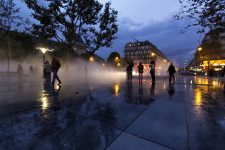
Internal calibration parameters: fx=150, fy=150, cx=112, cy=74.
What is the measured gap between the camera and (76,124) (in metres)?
3.58

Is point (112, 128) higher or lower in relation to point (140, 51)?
lower

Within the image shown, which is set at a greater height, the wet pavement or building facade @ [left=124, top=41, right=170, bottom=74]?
building facade @ [left=124, top=41, right=170, bottom=74]

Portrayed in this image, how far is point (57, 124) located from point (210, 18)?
1025cm

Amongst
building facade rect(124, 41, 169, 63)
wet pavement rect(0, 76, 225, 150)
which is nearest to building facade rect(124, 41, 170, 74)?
building facade rect(124, 41, 169, 63)

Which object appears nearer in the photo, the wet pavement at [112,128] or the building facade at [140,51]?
the wet pavement at [112,128]

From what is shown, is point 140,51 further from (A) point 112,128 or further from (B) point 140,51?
(A) point 112,128

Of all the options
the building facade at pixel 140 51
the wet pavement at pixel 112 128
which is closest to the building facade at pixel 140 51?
the building facade at pixel 140 51

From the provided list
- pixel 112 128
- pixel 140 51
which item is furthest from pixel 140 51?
pixel 112 128

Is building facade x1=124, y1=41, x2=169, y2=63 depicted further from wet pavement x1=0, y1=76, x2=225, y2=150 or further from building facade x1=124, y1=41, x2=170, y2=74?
wet pavement x1=0, y1=76, x2=225, y2=150

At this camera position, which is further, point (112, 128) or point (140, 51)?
point (140, 51)

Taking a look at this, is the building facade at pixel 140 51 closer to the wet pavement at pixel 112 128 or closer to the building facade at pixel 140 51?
the building facade at pixel 140 51

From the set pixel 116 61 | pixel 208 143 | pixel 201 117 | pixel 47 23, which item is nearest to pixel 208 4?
pixel 201 117

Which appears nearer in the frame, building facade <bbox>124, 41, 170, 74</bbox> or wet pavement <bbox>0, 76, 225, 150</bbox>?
wet pavement <bbox>0, 76, 225, 150</bbox>

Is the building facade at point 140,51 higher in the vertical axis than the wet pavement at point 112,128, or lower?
higher
